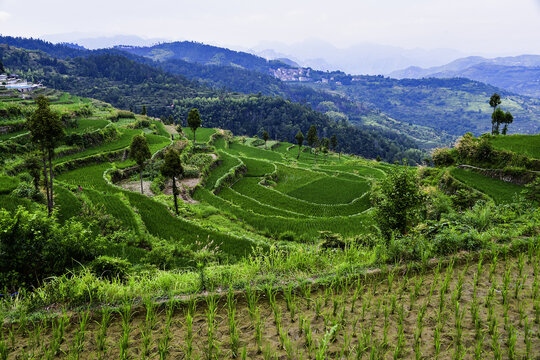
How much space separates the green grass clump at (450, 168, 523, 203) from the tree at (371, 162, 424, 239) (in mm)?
16834

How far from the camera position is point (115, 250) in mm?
12734

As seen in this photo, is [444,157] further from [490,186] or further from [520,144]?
[490,186]

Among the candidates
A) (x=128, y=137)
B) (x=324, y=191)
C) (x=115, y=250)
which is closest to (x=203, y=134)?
(x=128, y=137)

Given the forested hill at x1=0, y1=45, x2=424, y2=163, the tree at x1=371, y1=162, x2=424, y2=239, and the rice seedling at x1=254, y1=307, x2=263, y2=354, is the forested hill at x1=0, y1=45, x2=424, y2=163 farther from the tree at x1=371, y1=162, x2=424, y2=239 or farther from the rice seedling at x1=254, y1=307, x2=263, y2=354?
the rice seedling at x1=254, y1=307, x2=263, y2=354

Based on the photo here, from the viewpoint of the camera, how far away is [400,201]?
10.7 m

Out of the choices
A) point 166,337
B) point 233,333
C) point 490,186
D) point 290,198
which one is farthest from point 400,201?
point 290,198

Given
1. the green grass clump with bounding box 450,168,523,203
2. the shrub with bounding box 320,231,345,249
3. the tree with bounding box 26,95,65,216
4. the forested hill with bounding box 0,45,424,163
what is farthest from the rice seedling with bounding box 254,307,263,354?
the forested hill with bounding box 0,45,424,163

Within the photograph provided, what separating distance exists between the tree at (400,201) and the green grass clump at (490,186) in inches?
663

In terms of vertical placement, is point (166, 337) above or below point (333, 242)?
above

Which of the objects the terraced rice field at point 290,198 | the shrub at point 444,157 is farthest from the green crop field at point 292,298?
the shrub at point 444,157

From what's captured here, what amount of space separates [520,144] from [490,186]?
8.96 metres

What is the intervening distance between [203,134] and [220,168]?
40.9m

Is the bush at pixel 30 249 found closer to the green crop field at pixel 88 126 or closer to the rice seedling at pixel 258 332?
the rice seedling at pixel 258 332

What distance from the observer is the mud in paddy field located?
4383 mm
